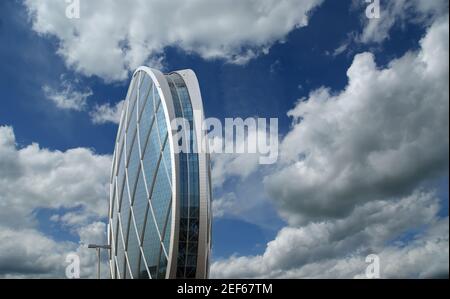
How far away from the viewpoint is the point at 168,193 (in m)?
47.9

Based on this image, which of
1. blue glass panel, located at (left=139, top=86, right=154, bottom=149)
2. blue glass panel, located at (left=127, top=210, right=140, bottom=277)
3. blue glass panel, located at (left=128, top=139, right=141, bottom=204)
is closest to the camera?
blue glass panel, located at (left=127, top=210, right=140, bottom=277)

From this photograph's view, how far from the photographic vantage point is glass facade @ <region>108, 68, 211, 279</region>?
4619 centimetres

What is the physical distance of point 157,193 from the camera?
50.5 metres

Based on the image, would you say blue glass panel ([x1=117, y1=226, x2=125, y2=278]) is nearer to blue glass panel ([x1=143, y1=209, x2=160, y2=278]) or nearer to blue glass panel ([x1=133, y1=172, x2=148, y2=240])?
blue glass panel ([x1=133, y1=172, x2=148, y2=240])

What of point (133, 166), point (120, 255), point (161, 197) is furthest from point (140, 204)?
point (120, 255)

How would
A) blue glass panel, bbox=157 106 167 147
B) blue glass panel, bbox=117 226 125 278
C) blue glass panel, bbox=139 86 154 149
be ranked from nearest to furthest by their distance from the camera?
1. blue glass panel, bbox=157 106 167 147
2. blue glass panel, bbox=139 86 154 149
3. blue glass panel, bbox=117 226 125 278

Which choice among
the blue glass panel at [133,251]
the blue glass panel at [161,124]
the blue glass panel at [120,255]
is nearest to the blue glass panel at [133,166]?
the blue glass panel at [133,251]

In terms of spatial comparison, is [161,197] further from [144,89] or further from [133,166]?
[144,89]

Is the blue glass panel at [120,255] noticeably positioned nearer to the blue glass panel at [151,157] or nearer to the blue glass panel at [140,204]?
the blue glass panel at [140,204]

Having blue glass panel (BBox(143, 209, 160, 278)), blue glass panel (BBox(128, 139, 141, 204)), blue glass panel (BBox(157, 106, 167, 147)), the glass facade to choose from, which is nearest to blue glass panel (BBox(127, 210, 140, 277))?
the glass facade

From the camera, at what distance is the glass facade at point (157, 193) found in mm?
46188
